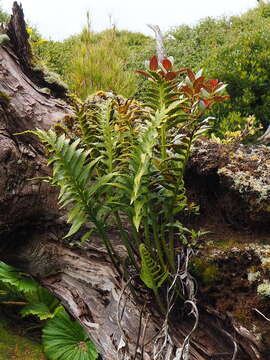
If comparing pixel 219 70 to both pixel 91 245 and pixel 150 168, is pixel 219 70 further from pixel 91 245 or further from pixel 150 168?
pixel 150 168

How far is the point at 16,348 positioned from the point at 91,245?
1.03 m

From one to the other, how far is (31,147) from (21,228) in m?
0.63

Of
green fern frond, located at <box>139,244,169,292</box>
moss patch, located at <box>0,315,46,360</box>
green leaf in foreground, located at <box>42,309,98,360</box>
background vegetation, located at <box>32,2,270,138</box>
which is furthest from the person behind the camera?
background vegetation, located at <box>32,2,270,138</box>

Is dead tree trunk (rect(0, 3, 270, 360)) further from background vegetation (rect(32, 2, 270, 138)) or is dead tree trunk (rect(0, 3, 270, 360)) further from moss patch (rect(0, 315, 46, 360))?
background vegetation (rect(32, 2, 270, 138))

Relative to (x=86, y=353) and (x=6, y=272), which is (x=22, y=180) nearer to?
(x=6, y=272)

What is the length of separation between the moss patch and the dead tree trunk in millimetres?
517

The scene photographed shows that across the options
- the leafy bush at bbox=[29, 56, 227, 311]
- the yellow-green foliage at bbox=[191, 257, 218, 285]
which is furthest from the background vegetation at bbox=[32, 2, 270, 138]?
the yellow-green foliage at bbox=[191, 257, 218, 285]

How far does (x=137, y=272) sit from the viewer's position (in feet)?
7.55

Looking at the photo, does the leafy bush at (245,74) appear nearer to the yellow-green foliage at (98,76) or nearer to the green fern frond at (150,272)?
the yellow-green foliage at (98,76)

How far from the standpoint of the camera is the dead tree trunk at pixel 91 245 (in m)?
2.12

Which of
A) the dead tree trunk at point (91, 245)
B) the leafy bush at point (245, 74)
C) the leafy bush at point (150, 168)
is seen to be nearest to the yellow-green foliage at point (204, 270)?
the dead tree trunk at point (91, 245)

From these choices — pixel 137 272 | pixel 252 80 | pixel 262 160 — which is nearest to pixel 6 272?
pixel 137 272

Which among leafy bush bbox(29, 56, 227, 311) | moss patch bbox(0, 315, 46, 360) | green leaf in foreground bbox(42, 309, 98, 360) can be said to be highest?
leafy bush bbox(29, 56, 227, 311)

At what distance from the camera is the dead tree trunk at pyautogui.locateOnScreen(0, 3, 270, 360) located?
6.95ft
